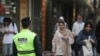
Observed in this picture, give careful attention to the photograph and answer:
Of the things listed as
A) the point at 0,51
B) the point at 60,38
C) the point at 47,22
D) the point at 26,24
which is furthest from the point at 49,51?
the point at 26,24

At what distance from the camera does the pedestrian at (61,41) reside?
1109 centimetres

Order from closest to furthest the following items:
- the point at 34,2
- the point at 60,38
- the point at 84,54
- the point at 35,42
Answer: the point at 35,42 < the point at 84,54 < the point at 60,38 < the point at 34,2

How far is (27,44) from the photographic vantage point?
25.3 feet

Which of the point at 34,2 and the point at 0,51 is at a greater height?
the point at 34,2

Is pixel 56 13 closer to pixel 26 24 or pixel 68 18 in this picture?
pixel 68 18

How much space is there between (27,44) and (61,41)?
3.50 metres

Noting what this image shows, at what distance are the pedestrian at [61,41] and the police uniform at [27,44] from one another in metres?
3.38

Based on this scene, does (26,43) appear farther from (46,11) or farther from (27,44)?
(46,11)

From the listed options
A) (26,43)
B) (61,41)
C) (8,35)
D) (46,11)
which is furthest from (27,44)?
(46,11)

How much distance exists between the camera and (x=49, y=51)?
18.2 meters

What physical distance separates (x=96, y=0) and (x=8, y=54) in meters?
7.16

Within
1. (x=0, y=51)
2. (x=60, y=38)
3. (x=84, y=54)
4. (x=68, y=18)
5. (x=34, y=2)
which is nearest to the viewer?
(x=84, y=54)

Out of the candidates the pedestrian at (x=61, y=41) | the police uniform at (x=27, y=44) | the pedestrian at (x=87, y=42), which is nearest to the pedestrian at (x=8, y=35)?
the pedestrian at (x=61, y=41)

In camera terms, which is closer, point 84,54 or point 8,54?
point 84,54
